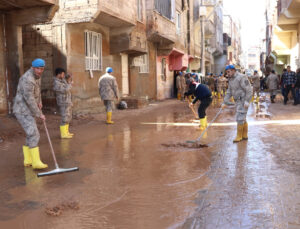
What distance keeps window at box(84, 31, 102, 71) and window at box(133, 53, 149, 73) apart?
13.4ft

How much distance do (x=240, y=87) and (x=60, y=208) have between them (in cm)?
514

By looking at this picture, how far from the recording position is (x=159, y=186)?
427 centimetres

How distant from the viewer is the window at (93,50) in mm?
13523

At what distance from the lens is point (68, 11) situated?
476 inches

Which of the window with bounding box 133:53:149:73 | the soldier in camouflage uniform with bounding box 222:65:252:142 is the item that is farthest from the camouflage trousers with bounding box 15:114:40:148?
the window with bounding box 133:53:149:73

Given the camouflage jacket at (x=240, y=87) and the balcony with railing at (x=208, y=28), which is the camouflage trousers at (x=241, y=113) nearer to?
the camouflage jacket at (x=240, y=87)

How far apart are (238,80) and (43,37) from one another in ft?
26.1

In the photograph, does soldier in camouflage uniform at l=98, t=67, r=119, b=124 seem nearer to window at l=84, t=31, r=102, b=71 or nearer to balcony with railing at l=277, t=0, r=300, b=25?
window at l=84, t=31, r=102, b=71

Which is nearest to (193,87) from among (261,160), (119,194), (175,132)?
(175,132)

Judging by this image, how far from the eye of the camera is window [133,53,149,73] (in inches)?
736

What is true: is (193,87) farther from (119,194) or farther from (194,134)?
(119,194)

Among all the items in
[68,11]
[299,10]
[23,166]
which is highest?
[299,10]

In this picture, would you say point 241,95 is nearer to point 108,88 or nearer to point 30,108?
point 30,108

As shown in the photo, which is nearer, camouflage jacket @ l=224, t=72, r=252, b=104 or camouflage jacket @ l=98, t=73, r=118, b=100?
camouflage jacket @ l=224, t=72, r=252, b=104
